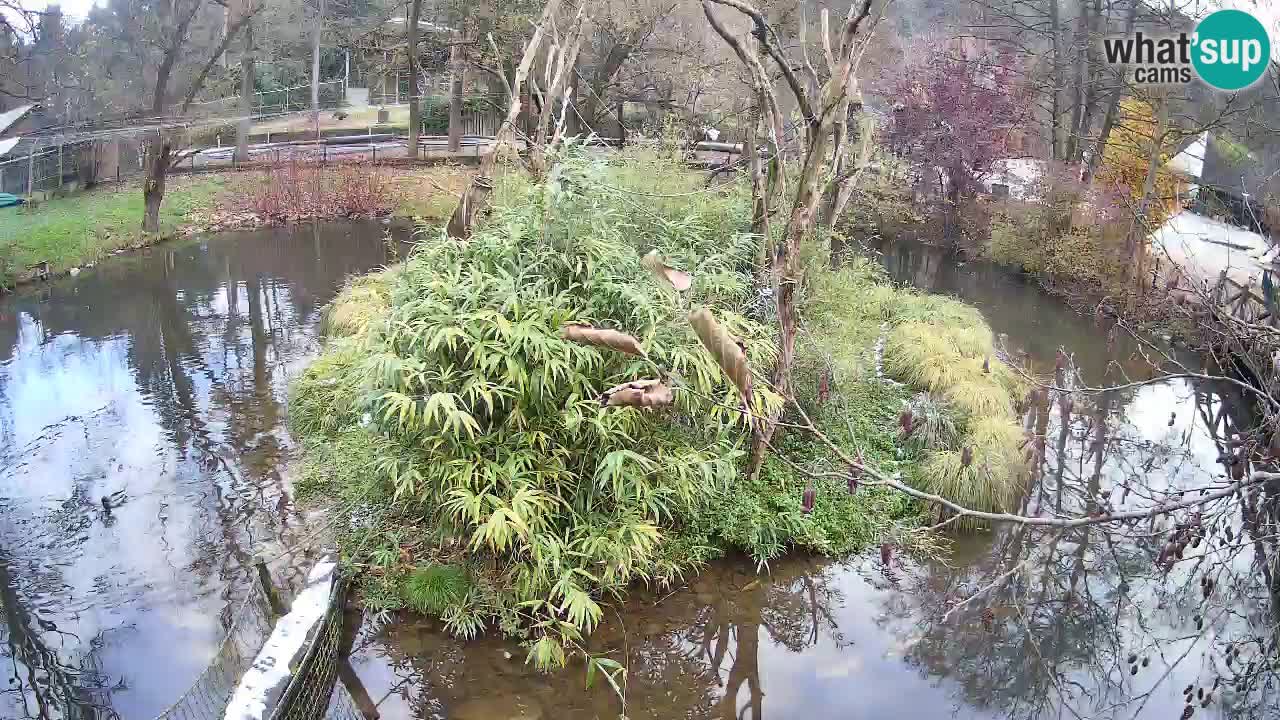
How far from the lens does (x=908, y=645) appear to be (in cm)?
559

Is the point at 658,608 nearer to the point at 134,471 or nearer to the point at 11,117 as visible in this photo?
the point at 134,471

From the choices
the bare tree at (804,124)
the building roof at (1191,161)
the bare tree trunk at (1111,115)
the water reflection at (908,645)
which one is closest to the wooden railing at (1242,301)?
the water reflection at (908,645)

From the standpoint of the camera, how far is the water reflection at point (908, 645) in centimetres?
504

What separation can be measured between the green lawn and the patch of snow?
9423 millimetres

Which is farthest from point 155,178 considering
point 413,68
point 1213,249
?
point 1213,249

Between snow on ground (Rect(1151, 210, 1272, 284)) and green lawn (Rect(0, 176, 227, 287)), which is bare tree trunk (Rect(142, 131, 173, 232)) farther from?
snow on ground (Rect(1151, 210, 1272, 284))

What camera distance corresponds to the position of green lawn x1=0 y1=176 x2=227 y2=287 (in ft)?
42.4

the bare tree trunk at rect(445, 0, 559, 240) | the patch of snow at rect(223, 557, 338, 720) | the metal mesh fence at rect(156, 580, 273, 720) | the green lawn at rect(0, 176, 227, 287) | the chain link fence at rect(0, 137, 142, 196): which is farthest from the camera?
the chain link fence at rect(0, 137, 142, 196)

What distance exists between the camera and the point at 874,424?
25.1 feet

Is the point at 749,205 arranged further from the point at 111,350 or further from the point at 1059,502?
the point at 111,350

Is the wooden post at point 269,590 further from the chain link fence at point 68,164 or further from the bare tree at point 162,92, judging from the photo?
the chain link fence at point 68,164

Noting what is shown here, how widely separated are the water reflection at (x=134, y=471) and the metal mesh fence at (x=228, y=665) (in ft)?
1.34

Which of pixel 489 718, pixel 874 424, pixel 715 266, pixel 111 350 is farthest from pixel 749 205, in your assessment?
pixel 111 350

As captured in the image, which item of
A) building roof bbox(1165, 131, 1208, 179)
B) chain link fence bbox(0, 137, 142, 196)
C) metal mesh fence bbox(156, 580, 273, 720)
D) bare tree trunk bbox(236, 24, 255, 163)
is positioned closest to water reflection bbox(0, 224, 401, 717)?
metal mesh fence bbox(156, 580, 273, 720)
